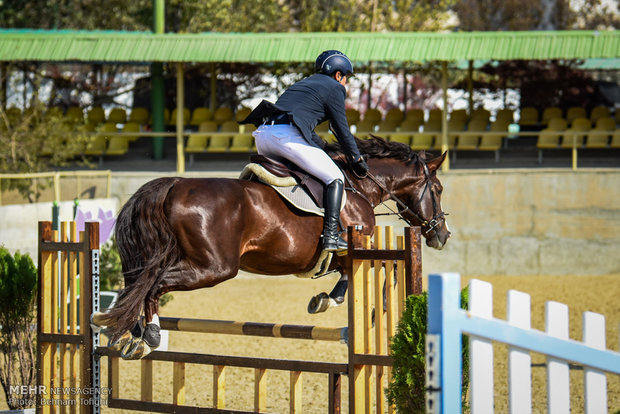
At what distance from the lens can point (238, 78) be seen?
23750 millimetres

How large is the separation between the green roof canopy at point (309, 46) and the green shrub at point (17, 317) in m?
10.6

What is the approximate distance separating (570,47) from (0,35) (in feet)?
34.7

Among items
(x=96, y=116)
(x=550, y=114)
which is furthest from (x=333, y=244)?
(x=96, y=116)

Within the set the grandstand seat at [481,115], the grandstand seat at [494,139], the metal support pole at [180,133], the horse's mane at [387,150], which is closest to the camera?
the horse's mane at [387,150]

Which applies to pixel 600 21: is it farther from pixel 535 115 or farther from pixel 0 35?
pixel 0 35

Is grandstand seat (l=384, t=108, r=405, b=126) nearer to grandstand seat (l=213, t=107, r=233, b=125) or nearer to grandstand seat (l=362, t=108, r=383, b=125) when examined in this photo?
grandstand seat (l=362, t=108, r=383, b=125)

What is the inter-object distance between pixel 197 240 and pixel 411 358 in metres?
1.73

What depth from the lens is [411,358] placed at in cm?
467

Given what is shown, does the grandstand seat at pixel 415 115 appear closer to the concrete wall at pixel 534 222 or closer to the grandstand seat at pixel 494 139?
the grandstand seat at pixel 494 139

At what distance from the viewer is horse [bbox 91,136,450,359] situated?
5.56 meters

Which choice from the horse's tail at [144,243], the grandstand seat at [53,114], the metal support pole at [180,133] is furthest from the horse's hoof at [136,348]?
the grandstand seat at [53,114]

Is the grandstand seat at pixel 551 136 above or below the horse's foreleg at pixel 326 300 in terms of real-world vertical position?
above

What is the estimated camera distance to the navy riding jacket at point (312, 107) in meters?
6.52

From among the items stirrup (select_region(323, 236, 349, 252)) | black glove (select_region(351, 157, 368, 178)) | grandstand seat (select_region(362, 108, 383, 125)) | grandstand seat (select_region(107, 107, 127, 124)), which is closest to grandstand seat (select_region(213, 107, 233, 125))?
grandstand seat (select_region(107, 107, 127, 124))
